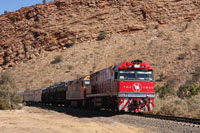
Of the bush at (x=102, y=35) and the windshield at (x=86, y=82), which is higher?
the bush at (x=102, y=35)

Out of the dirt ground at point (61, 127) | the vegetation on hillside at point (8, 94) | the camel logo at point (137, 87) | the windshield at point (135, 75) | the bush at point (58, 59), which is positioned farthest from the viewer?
the bush at point (58, 59)

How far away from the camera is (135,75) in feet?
65.6

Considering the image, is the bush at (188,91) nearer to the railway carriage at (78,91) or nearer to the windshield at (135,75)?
the railway carriage at (78,91)

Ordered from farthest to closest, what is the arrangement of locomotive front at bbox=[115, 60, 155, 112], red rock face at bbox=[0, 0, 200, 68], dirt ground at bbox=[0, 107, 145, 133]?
red rock face at bbox=[0, 0, 200, 68] → locomotive front at bbox=[115, 60, 155, 112] → dirt ground at bbox=[0, 107, 145, 133]

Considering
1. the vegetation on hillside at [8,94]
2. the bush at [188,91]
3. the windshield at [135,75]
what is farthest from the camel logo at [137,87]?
the bush at [188,91]

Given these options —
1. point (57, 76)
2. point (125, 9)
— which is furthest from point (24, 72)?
point (125, 9)

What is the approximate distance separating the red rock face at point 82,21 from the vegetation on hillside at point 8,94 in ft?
126

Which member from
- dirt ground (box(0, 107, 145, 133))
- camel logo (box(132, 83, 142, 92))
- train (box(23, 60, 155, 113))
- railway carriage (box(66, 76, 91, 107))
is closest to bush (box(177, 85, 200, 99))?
railway carriage (box(66, 76, 91, 107))

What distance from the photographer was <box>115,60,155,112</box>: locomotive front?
19.4 m

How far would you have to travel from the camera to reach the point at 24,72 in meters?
71.4

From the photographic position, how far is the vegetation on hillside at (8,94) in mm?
31152

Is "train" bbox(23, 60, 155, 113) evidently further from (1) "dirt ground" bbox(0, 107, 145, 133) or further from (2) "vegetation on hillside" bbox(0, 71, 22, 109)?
(2) "vegetation on hillside" bbox(0, 71, 22, 109)

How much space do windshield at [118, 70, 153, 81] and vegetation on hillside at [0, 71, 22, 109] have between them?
48.7ft

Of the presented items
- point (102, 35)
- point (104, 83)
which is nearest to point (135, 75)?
point (104, 83)
